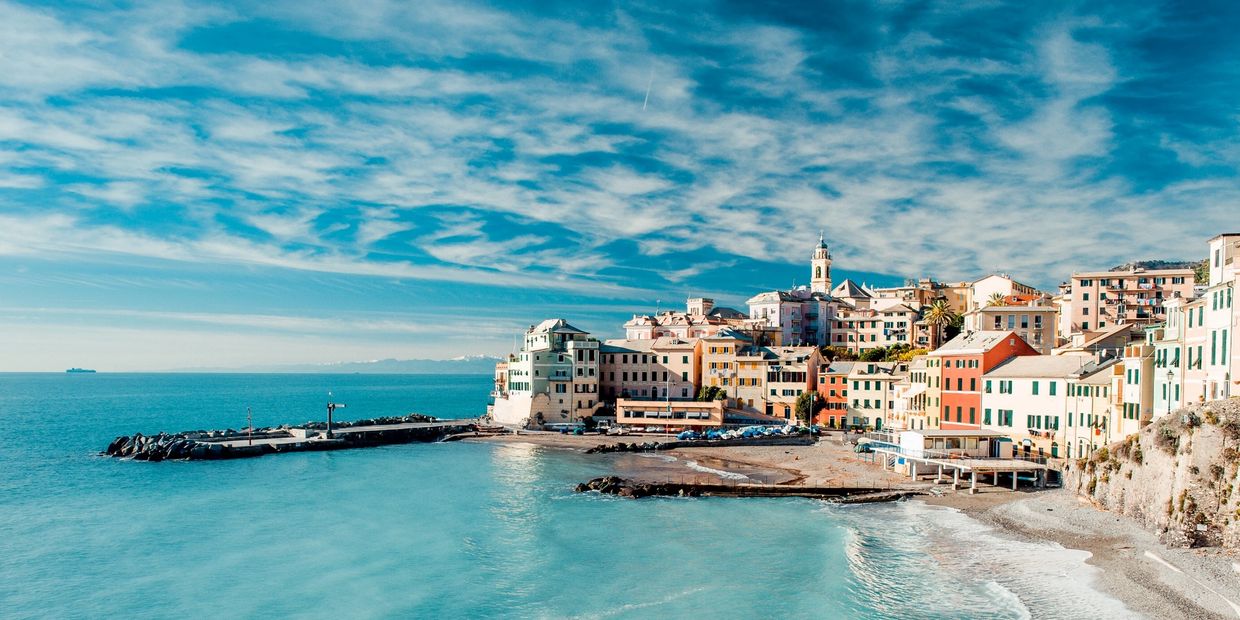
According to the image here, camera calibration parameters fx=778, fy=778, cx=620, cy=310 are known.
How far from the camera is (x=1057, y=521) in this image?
1813 inches

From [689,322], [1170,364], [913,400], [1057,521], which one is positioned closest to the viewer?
[1057,521]

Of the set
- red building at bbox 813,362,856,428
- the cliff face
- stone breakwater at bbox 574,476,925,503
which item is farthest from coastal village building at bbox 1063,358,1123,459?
red building at bbox 813,362,856,428

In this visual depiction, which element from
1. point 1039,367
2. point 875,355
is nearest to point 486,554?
point 1039,367

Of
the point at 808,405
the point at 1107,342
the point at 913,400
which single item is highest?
the point at 1107,342

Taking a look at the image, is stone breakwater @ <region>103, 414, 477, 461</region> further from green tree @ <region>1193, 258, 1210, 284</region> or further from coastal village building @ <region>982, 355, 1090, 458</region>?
green tree @ <region>1193, 258, 1210, 284</region>

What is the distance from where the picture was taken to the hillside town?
Answer: 165 feet

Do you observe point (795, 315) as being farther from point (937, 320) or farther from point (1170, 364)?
point (1170, 364)

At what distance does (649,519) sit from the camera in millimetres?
51406

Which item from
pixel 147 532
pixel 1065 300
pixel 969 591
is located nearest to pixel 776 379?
pixel 1065 300

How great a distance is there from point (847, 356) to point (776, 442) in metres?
32.1

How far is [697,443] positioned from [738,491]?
28.2 meters

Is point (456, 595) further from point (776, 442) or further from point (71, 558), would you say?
point (776, 442)

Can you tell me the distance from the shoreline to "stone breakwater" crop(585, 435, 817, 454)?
4.86 ft

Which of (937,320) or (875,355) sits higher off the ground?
(937,320)
